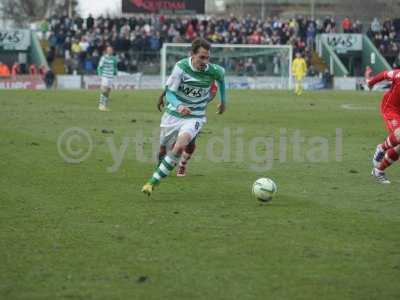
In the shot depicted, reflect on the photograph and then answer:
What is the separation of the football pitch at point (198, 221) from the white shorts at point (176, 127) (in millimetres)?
644

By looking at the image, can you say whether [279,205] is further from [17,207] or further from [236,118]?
[236,118]

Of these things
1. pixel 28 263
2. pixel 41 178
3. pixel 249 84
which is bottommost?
pixel 249 84

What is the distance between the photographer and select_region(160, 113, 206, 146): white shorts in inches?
484

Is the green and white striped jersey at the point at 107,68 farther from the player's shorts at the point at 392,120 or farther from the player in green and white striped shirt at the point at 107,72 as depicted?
the player's shorts at the point at 392,120

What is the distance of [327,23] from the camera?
187ft

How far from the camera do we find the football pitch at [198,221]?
725 cm

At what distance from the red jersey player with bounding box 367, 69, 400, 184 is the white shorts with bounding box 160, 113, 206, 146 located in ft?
9.26

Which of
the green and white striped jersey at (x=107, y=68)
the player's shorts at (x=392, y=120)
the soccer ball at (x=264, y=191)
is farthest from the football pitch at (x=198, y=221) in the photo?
the green and white striped jersey at (x=107, y=68)

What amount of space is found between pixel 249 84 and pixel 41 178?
37266 mm

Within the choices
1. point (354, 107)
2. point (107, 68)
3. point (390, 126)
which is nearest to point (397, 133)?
point (390, 126)

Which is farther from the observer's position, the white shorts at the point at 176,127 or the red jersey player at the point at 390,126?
the red jersey player at the point at 390,126

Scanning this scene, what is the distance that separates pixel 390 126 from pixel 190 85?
3.16 m

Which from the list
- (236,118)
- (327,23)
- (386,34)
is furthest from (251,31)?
(236,118)

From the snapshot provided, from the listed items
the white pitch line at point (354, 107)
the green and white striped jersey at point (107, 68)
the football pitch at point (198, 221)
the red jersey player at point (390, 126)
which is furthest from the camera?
the white pitch line at point (354, 107)
